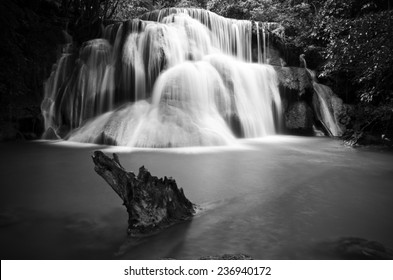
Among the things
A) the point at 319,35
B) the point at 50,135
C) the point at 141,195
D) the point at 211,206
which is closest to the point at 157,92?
the point at 50,135

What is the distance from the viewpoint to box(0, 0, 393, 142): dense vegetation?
260 inches

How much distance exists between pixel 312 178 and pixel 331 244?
2751 millimetres

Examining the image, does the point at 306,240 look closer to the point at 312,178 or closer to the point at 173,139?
the point at 312,178

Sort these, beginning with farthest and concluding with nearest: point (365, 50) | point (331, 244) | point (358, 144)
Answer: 1. point (358, 144)
2. point (365, 50)
3. point (331, 244)

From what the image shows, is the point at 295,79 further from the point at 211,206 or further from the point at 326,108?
the point at 211,206

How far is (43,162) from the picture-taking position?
21.8 feet

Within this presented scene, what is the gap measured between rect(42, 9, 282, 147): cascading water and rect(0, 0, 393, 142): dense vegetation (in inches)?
61.8

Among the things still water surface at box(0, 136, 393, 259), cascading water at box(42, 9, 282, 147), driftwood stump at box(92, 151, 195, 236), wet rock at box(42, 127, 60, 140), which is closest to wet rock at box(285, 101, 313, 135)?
cascading water at box(42, 9, 282, 147)

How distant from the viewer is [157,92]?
10500 mm

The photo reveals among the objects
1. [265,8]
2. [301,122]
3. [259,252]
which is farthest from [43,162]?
[265,8]

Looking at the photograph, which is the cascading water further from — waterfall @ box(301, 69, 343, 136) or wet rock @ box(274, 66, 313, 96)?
waterfall @ box(301, 69, 343, 136)

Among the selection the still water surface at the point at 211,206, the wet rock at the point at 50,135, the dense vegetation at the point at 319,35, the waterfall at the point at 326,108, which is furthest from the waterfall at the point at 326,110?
the wet rock at the point at 50,135

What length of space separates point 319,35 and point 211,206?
1278cm

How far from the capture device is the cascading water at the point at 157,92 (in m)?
9.02
